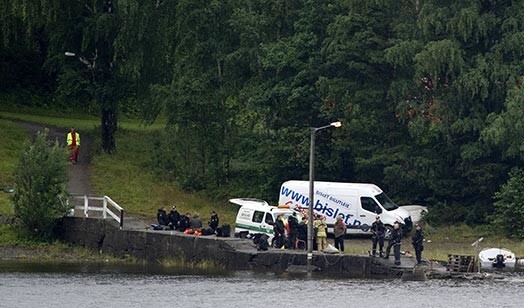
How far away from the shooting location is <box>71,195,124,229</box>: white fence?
5916 cm

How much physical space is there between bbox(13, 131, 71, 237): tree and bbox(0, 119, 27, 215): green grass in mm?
2723

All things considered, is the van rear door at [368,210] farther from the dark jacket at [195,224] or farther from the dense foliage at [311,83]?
the dark jacket at [195,224]

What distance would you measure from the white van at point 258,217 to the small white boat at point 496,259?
25.8 ft

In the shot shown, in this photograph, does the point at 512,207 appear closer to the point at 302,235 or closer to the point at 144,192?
the point at 302,235

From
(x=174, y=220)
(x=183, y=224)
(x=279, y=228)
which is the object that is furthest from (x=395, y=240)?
(x=174, y=220)

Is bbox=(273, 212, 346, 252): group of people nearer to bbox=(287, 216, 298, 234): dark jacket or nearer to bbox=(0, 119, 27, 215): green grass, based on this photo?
bbox=(287, 216, 298, 234): dark jacket

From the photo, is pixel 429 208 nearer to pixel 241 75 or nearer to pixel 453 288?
pixel 241 75

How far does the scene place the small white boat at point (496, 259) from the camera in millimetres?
55344

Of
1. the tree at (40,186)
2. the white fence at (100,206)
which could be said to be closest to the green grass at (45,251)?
the tree at (40,186)

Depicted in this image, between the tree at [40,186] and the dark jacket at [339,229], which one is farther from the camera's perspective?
the tree at [40,186]

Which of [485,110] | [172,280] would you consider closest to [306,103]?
[485,110]

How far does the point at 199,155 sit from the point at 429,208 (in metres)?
11.2

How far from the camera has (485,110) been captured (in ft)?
215

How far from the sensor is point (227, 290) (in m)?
49.7
